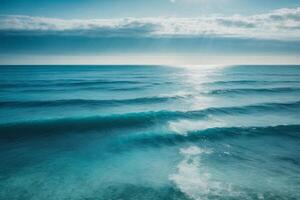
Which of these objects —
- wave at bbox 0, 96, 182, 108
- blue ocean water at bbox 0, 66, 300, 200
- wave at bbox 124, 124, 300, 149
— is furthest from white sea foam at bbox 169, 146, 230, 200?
wave at bbox 0, 96, 182, 108

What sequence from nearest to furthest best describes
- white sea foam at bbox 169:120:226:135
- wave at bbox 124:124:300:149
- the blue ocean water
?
the blue ocean water
wave at bbox 124:124:300:149
white sea foam at bbox 169:120:226:135

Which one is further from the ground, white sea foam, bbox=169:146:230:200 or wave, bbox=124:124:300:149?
white sea foam, bbox=169:146:230:200

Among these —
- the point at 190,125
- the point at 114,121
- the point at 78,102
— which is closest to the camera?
the point at 190,125

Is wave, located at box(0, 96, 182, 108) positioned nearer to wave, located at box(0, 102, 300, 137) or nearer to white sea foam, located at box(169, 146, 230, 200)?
wave, located at box(0, 102, 300, 137)

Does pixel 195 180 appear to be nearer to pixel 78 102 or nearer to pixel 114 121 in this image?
pixel 114 121

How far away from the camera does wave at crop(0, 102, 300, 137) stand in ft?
45.7

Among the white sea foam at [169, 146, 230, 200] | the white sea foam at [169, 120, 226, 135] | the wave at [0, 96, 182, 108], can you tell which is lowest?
the white sea foam at [169, 120, 226, 135]

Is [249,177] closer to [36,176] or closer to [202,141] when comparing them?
[202,141]

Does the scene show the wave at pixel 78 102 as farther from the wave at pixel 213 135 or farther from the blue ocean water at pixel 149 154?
the wave at pixel 213 135

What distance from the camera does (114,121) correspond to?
16.2 m

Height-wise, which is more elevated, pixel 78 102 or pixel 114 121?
pixel 78 102

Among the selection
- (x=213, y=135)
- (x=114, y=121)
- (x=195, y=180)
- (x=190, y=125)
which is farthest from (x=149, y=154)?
(x=114, y=121)

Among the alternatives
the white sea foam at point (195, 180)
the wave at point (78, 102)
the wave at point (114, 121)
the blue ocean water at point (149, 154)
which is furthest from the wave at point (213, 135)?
the wave at point (78, 102)

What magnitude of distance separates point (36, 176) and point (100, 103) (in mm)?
15480
